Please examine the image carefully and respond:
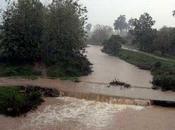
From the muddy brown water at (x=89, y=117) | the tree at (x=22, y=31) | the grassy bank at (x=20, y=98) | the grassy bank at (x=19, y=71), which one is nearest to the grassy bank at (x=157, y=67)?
the muddy brown water at (x=89, y=117)

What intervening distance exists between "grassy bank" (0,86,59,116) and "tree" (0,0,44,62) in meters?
7.86

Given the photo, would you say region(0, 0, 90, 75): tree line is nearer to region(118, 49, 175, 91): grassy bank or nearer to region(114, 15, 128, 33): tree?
region(118, 49, 175, 91): grassy bank

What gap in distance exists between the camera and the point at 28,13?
31.5m

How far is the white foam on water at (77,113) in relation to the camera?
17906 millimetres

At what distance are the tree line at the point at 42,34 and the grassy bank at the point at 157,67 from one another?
741 centimetres

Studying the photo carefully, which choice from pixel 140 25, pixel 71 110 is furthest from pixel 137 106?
pixel 140 25

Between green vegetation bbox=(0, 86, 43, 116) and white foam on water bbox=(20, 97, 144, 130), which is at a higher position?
green vegetation bbox=(0, 86, 43, 116)

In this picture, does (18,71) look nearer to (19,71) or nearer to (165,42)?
(19,71)

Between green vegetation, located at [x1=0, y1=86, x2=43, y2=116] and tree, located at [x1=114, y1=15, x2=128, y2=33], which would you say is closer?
green vegetation, located at [x1=0, y1=86, x2=43, y2=116]

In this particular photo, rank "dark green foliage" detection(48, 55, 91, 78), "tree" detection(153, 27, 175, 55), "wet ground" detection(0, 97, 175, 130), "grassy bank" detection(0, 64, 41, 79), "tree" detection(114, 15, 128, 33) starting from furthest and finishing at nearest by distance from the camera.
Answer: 1. "tree" detection(114, 15, 128, 33)
2. "tree" detection(153, 27, 175, 55)
3. "dark green foliage" detection(48, 55, 91, 78)
4. "grassy bank" detection(0, 64, 41, 79)
5. "wet ground" detection(0, 97, 175, 130)

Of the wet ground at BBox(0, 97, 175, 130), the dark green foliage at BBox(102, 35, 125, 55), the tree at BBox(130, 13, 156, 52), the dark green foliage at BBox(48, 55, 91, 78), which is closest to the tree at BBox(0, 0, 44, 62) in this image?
the dark green foliage at BBox(48, 55, 91, 78)

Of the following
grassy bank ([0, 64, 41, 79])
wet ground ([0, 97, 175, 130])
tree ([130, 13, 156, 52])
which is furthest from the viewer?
tree ([130, 13, 156, 52])

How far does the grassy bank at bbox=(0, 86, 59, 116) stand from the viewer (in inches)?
755

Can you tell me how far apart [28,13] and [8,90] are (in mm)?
11476
